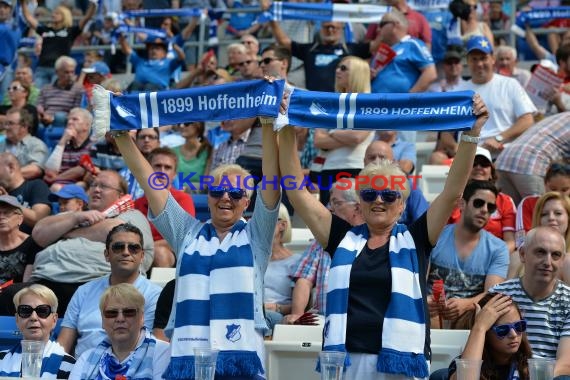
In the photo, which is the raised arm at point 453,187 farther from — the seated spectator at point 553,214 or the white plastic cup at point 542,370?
the seated spectator at point 553,214

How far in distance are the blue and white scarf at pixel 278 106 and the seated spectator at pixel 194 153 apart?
4.60 meters

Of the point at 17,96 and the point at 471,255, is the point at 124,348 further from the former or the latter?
the point at 17,96

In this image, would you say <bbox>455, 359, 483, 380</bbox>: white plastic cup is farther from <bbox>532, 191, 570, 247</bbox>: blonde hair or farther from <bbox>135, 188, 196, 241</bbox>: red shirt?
<bbox>135, 188, 196, 241</bbox>: red shirt

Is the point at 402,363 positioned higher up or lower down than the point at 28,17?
lower down

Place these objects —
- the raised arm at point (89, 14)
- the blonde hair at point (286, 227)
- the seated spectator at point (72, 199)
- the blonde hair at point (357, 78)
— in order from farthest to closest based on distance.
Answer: the raised arm at point (89, 14)
the blonde hair at point (357, 78)
the seated spectator at point (72, 199)
the blonde hair at point (286, 227)

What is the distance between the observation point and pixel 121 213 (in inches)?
325

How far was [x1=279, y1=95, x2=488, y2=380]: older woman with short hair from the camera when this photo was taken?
17.0ft

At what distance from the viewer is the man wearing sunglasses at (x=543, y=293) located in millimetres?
5914

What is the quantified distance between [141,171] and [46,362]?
49.8 inches

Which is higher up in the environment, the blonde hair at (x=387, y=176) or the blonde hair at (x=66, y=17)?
the blonde hair at (x=66, y=17)

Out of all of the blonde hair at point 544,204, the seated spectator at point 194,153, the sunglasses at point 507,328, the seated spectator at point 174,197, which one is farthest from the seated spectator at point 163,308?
the seated spectator at point 194,153

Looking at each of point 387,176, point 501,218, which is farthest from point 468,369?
point 501,218

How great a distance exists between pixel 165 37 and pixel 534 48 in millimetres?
4630

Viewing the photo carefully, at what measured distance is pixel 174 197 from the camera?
27.8 ft
